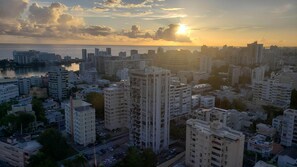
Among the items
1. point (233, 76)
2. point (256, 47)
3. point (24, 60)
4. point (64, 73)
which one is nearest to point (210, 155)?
point (64, 73)

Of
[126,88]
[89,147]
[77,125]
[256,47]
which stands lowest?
[89,147]

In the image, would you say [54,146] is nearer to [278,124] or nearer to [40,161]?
[40,161]

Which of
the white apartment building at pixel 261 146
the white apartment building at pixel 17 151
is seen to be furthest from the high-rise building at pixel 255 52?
the white apartment building at pixel 17 151

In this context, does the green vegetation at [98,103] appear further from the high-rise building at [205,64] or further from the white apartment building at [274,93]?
the high-rise building at [205,64]

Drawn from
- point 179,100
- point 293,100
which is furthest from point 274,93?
point 179,100

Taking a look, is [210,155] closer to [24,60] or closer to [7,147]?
[7,147]

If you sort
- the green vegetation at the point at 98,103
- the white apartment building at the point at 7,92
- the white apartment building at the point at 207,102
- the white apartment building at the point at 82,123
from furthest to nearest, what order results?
the white apartment building at the point at 7,92
the white apartment building at the point at 207,102
the green vegetation at the point at 98,103
the white apartment building at the point at 82,123
